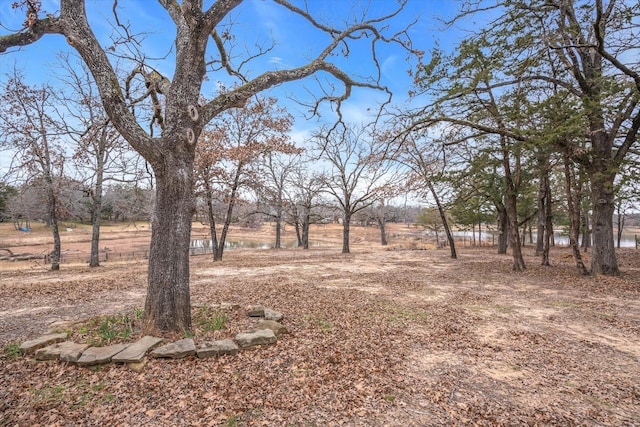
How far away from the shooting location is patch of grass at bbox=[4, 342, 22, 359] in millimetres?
3938

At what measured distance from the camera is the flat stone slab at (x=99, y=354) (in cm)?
361

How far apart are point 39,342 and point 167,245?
212 cm

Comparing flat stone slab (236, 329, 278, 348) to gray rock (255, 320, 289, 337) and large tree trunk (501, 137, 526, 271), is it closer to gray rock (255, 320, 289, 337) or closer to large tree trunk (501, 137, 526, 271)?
gray rock (255, 320, 289, 337)

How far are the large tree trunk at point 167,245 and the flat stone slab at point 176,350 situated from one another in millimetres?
522

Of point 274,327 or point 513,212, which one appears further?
point 513,212

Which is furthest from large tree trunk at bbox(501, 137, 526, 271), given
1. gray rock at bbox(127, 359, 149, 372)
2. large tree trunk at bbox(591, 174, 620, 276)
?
gray rock at bbox(127, 359, 149, 372)

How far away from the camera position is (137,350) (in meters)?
3.79

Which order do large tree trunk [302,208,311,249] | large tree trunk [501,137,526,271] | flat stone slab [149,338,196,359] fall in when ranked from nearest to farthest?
flat stone slab [149,338,196,359] → large tree trunk [501,137,526,271] → large tree trunk [302,208,311,249]

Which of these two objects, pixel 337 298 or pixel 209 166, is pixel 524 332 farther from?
pixel 209 166

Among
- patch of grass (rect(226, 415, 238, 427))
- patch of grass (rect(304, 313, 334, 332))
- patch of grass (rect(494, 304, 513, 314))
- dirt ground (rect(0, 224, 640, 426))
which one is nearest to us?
patch of grass (rect(226, 415, 238, 427))

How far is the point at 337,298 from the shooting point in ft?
23.0

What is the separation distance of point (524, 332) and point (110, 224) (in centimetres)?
6100

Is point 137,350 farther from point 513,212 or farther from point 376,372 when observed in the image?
point 513,212

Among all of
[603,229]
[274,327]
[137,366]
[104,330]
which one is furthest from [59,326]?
[603,229]
